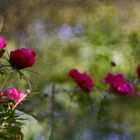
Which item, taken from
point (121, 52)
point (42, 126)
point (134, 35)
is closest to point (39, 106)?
point (42, 126)

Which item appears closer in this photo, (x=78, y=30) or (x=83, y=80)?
(x=83, y=80)

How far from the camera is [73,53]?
16.3 ft

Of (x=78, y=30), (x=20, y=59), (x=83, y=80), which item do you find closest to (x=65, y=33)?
(x=78, y=30)

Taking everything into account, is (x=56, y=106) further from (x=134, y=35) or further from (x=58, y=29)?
(x=58, y=29)

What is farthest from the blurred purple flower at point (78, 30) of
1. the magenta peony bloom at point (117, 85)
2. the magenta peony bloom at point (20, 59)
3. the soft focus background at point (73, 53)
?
the magenta peony bloom at point (20, 59)

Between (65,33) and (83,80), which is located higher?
(83,80)

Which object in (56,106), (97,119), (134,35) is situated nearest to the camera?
(97,119)

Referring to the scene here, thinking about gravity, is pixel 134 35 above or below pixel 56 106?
above

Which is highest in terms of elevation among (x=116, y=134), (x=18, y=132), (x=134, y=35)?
(x=18, y=132)

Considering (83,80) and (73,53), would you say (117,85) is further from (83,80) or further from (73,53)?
(73,53)

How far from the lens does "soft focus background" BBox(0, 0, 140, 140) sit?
3.34 m

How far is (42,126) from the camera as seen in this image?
122 inches

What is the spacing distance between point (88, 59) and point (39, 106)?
1539 mm

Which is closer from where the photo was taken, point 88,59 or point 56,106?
point 56,106
